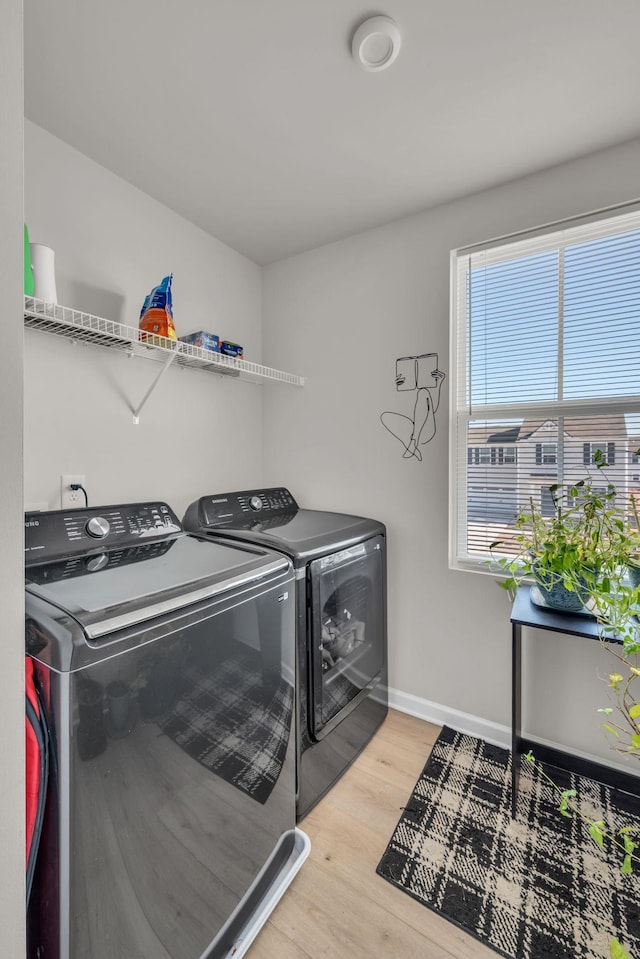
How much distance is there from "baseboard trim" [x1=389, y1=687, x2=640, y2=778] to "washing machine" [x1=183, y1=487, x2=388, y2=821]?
12cm

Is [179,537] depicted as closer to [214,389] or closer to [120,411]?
[120,411]

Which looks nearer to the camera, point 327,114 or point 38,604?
point 38,604

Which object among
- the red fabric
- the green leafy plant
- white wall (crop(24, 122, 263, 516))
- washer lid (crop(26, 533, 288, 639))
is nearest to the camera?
the red fabric

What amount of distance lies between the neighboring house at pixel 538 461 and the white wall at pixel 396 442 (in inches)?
7.0

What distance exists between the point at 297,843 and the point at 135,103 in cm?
260

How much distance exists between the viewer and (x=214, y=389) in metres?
2.25

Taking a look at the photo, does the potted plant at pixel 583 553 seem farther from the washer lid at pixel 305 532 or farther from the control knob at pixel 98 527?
the control knob at pixel 98 527

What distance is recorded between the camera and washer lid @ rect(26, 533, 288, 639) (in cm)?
89

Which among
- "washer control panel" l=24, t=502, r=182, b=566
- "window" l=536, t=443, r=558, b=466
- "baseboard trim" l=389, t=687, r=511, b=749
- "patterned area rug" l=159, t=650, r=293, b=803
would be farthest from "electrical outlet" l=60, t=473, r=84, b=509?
"window" l=536, t=443, r=558, b=466

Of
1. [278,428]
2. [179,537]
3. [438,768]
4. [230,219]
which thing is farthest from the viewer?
[278,428]

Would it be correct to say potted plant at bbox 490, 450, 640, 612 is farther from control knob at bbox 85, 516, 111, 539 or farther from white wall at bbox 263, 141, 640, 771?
control knob at bbox 85, 516, 111, 539

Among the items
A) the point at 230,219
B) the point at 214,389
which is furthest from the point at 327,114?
the point at 214,389

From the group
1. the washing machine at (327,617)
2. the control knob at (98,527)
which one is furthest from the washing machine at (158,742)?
the washing machine at (327,617)

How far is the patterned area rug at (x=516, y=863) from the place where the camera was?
1168mm
